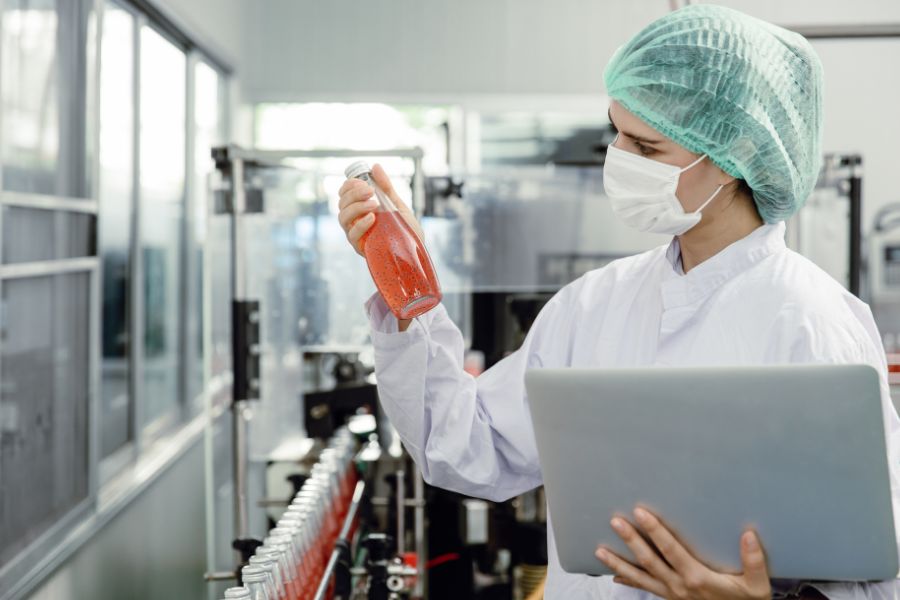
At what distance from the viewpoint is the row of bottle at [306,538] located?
1221 mm

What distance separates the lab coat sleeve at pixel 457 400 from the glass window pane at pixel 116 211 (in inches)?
73.2

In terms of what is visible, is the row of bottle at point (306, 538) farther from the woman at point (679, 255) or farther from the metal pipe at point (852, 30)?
the metal pipe at point (852, 30)

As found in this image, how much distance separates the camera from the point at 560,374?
35.0 inches

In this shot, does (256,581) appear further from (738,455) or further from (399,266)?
(738,455)

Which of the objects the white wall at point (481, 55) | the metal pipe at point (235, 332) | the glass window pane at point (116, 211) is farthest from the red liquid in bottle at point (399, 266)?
the white wall at point (481, 55)

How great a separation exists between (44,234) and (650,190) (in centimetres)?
171

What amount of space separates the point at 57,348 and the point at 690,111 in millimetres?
1859

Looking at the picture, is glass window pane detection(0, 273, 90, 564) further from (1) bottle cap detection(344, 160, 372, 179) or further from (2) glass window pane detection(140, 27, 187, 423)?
(1) bottle cap detection(344, 160, 372, 179)

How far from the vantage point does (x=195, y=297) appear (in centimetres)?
379

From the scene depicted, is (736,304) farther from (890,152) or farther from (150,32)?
(890,152)

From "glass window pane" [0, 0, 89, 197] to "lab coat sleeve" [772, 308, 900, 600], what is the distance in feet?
5.70

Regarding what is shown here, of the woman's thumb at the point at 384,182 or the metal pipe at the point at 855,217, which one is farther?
the metal pipe at the point at 855,217

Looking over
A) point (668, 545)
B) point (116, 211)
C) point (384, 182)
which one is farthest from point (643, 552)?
point (116, 211)

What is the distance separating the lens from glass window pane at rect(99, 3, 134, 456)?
2.83m
